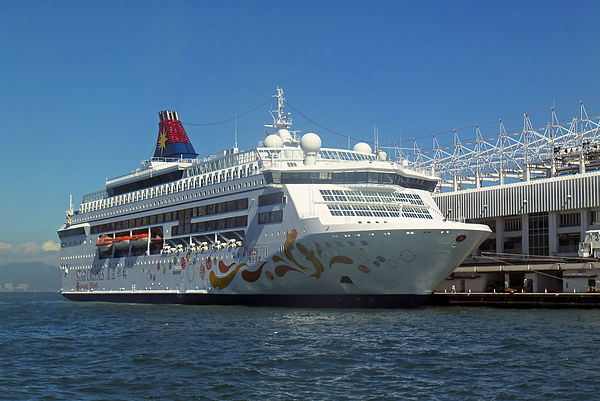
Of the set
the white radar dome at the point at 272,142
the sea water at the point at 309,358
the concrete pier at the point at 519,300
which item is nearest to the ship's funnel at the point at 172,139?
the white radar dome at the point at 272,142

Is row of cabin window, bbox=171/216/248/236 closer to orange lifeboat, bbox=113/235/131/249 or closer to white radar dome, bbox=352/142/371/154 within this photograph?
orange lifeboat, bbox=113/235/131/249

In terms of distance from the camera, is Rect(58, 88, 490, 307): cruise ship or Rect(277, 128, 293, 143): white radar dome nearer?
Rect(58, 88, 490, 307): cruise ship

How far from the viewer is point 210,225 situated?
5662cm

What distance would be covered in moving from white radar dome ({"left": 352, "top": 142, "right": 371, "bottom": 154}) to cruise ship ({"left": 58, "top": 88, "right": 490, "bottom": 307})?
0.30ft

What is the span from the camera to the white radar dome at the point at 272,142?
5647cm

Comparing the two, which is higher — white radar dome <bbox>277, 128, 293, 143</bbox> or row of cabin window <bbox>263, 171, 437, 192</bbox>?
white radar dome <bbox>277, 128, 293, 143</bbox>

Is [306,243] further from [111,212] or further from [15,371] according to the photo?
[111,212]

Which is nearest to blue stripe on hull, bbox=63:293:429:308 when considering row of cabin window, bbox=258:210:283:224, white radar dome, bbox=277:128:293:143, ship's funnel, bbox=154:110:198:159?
row of cabin window, bbox=258:210:283:224

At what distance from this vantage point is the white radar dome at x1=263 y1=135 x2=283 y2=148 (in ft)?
185

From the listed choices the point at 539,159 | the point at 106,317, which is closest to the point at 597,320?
the point at 106,317

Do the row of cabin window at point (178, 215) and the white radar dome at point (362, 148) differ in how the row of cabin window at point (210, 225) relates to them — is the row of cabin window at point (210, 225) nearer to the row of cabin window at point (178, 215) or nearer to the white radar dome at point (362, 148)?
the row of cabin window at point (178, 215)

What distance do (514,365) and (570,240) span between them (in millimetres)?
42717

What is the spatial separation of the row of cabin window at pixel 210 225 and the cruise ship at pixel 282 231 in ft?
0.42

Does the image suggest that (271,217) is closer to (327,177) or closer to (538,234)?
(327,177)
